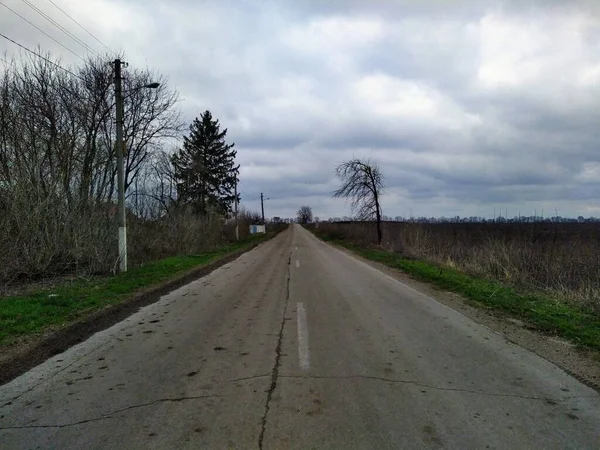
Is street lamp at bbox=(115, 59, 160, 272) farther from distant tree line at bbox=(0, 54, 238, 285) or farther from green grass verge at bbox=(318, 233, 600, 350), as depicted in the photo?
green grass verge at bbox=(318, 233, 600, 350)

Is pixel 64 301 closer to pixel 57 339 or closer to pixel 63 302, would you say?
pixel 63 302

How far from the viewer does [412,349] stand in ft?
21.5

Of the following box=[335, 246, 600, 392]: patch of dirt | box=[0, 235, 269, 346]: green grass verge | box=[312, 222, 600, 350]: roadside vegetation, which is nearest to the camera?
box=[335, 246, 600, 392]: patch of dirt

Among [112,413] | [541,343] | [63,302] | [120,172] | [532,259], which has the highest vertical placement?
[120,172]

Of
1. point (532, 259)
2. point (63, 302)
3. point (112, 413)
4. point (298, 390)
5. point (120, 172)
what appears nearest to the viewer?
point (112, 413)

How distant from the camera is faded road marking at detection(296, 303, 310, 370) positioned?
5.83 meters

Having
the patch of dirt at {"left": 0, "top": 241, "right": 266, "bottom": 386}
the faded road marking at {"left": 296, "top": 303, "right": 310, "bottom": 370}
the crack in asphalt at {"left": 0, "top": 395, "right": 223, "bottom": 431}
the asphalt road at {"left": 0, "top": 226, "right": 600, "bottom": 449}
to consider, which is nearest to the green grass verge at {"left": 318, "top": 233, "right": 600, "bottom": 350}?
the asphalt road at {"left": 0, "top": 226, "right": 600, "bottom": 449}

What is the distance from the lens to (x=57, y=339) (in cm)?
725

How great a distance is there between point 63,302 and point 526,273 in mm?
14722

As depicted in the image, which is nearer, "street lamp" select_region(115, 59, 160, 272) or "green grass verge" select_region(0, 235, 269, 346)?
"green grass verge" select_region(0, 235, 269, 346)

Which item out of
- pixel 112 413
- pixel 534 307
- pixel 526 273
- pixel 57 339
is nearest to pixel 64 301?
pixel 57 339

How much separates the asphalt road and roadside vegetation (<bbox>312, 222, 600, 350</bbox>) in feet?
6.48

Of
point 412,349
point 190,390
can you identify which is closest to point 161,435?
point 190,390

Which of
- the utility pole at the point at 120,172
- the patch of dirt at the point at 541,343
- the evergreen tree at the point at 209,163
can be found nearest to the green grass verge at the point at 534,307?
the patch of dirt at the point at 541,343
